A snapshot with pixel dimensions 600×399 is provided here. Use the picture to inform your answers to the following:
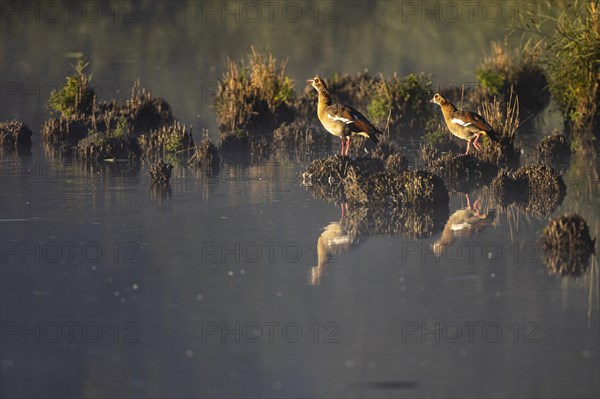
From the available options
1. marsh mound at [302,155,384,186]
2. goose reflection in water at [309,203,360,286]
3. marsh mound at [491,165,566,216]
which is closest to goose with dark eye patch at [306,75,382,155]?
marsh mound at [302,155,384,186]

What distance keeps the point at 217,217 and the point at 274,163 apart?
497cm

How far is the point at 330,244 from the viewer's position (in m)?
13.6

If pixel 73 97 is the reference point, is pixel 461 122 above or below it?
below

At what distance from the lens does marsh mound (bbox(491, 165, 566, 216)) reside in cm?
1634

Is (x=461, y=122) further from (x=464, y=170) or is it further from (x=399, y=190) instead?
(x=399, y=190)

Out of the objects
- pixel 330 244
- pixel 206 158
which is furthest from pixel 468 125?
pixel 330 244

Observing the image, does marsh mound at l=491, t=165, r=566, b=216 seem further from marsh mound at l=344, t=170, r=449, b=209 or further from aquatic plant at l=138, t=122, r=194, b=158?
aquatic plant at l=138, t=122, r=194, b=158

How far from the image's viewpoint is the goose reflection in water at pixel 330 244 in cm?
1250

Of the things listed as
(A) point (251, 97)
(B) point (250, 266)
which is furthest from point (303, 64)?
(B) point (250, 266)

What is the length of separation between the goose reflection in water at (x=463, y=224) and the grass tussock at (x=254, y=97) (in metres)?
8.56

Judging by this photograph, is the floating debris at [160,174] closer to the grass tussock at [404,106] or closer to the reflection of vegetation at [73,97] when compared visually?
the reflection of vegetation at [73,97]

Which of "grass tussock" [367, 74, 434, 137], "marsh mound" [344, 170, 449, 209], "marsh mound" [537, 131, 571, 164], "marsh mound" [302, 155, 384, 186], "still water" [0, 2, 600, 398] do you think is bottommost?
"still water" [0, 2, 600, 398]

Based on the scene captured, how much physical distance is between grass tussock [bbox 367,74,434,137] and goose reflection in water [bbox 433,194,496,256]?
8269 mm

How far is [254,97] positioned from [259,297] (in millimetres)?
12920
